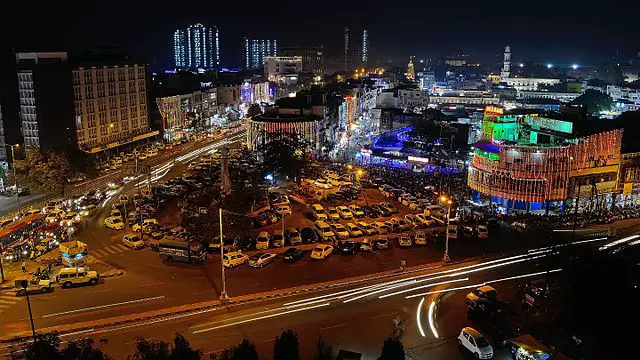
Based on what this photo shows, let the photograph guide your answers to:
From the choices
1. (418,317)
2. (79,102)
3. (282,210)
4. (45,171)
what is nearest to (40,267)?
(45,171)

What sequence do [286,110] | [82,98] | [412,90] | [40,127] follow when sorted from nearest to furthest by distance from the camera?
1. [40,127]
2. [82,98]
3. [286,110]
4. [412,90]

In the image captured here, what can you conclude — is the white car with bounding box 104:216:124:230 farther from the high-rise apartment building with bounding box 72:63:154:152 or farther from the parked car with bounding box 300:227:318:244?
the high-rise apartment building with bounding box 72:63:154:152

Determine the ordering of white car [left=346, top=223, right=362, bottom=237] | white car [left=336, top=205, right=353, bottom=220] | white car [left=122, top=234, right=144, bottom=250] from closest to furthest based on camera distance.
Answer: white car [left=122, top=234, right=144, bottom=250] → white car [left=346, top=223, right=362, bottom=237] → white car [left=336, top=205, right=353, bottom=220]

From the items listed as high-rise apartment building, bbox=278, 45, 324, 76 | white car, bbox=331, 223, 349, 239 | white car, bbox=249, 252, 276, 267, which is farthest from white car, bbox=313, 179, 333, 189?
high-rise apartment building, bbox=278, 45, 324, 76

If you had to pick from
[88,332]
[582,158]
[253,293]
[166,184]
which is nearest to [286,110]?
[166,184]

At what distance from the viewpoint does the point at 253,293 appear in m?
26.0

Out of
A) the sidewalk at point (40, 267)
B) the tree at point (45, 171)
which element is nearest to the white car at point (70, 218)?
the sidewalk at point (40, 267)

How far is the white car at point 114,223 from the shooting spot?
36688 mm

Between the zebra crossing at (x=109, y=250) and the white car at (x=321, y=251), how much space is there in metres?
12.2

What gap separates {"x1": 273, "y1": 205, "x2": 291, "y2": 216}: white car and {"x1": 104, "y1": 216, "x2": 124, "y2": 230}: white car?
1158 cm

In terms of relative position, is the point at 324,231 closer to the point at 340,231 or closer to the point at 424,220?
the point at 340,231

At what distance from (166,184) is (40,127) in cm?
1682

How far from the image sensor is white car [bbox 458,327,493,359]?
20.1 m

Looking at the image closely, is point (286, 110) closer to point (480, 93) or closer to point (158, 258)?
point (158, 258)
